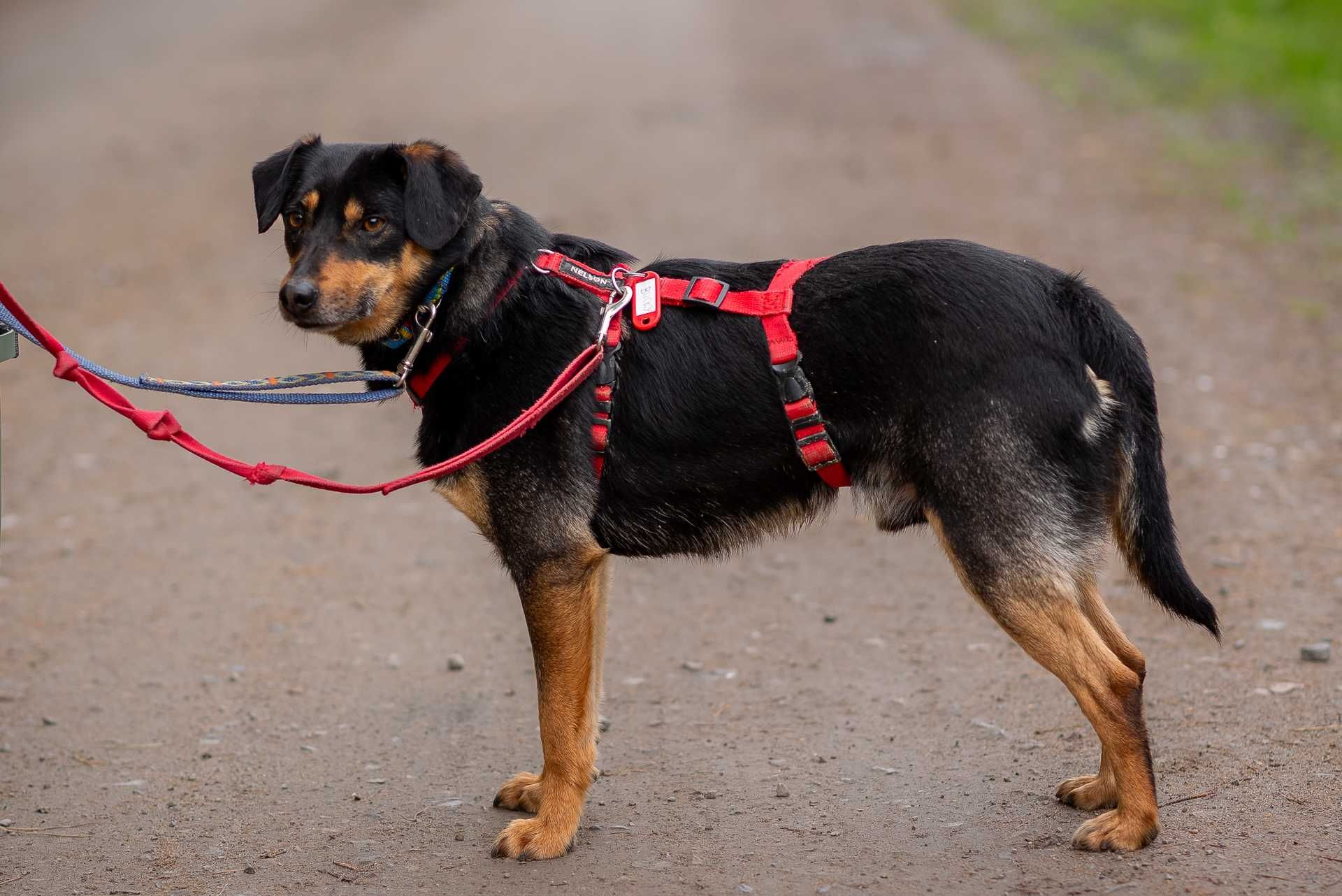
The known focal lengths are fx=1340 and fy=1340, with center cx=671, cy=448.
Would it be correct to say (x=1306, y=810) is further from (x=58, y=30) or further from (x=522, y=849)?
(x=58, y=30)

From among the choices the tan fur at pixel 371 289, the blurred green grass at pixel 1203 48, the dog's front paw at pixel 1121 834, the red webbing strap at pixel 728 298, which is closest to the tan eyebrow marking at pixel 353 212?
the tan fur at pixel 371 289

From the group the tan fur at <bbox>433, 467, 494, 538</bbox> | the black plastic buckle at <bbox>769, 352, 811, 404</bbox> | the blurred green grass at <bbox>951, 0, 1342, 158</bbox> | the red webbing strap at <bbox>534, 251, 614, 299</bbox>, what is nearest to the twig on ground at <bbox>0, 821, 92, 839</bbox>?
the tan fur at <bbox>433, 467, 494, 538</bbox>

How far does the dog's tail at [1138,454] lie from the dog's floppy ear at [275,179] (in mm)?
2391

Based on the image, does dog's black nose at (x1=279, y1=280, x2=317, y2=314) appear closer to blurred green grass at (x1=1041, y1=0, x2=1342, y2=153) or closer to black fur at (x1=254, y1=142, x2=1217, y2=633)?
black fur at (x1=254, y1=142, x2=1217, y2=633)

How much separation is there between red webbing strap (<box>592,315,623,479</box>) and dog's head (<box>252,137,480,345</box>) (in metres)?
0.57

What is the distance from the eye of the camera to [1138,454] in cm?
393

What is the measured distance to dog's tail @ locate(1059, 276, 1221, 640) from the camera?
3887mm

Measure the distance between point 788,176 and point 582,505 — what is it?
30.0 ft

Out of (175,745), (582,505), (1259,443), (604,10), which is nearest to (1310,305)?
(1259,443)

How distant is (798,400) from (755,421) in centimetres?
15

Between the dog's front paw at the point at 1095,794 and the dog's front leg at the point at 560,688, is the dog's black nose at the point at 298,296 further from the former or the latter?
the dog's front paw at the point at 1095,794

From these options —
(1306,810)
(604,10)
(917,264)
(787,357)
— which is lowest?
(1306,810)

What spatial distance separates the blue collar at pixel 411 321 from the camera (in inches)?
162

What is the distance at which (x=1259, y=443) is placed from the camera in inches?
285
